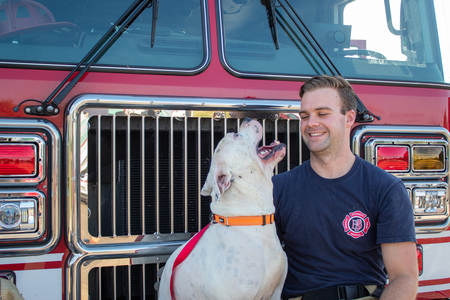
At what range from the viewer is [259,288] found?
1994 millimetres

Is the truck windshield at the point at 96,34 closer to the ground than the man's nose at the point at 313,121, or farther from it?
farther from it

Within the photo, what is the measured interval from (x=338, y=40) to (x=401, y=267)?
1700mm

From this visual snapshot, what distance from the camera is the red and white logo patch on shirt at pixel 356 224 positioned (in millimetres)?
2176

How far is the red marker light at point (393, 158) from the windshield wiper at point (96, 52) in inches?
66.6

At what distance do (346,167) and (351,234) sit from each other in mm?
398

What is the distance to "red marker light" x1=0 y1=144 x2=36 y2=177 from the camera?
2.09 meters

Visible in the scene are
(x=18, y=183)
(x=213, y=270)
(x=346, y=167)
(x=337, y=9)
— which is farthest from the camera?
(x=337, y=9)

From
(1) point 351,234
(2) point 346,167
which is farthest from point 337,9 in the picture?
(1) point 351,234

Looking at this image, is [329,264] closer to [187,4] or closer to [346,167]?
[346,167]

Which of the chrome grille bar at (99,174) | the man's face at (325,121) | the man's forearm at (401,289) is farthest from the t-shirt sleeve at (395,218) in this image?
the chrome grille bar at (99,174)

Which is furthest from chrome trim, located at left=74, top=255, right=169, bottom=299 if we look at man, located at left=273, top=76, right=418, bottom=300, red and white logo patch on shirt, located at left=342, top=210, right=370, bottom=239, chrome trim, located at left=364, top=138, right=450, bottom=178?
chrome trim, located at left=364, top=138, right=450, bottom=178

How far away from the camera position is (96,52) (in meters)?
2.32

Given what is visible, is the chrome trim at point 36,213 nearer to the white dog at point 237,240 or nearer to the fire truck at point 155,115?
the fire truck at point 155,115

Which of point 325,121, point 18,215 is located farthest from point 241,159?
point 18,215
